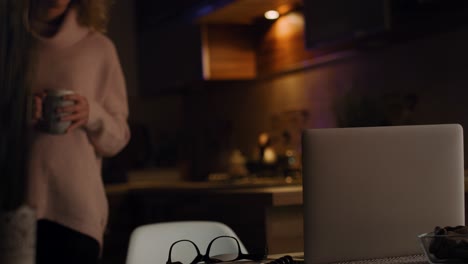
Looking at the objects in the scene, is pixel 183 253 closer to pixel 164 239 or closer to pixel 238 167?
pixel 164 239

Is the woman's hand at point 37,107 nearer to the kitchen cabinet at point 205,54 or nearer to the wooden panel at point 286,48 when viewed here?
the wooden panel at point 286,48

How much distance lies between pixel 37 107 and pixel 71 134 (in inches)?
7.5

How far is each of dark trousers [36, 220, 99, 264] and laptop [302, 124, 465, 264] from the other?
1910 millimetres

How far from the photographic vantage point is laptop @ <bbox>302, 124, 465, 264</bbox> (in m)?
1.32

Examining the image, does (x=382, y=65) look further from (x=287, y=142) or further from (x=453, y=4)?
(x=287, y=142)

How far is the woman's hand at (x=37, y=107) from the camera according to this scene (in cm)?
298

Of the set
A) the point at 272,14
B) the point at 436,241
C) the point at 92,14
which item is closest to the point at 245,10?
the point at 272,14

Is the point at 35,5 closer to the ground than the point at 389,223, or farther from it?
farther from it

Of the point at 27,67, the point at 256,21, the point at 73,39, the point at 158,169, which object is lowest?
the point at 158,169

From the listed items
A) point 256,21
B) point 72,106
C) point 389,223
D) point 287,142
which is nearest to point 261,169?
point 287,142

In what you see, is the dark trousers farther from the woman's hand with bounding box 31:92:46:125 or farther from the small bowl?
the small bowl

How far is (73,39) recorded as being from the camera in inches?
121

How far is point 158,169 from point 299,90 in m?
1.73

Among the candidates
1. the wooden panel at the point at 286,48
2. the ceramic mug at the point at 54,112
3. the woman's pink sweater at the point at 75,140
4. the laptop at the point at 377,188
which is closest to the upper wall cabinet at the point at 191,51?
the wooden panel at the point at 286,48
